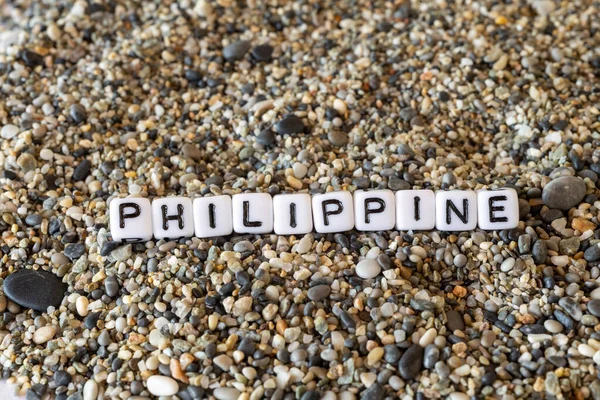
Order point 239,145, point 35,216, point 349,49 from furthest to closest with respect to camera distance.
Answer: point 349,49, point 239,145, point 35,216

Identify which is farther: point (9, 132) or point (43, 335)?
point (9, 132)

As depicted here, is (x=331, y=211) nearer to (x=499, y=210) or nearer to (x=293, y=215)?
(x=293, y=215)

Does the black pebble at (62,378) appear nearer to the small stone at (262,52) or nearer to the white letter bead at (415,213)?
the white letter bead at (415,213)

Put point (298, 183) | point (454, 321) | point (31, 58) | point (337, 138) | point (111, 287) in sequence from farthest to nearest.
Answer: point (31, 58) → point (337, 138) → point (298, 183) → point (111, 287) → point (454, 321)

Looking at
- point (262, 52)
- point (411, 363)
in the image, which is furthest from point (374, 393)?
point (262, 52)

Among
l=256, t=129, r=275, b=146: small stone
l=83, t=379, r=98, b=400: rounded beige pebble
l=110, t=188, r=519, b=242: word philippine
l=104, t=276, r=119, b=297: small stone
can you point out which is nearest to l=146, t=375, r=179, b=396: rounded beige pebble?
l=83, t=379, r=98, b=400: rounded beige pebble

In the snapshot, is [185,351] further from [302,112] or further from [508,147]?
[508,147]

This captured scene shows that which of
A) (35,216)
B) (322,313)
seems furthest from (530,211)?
(35,216)

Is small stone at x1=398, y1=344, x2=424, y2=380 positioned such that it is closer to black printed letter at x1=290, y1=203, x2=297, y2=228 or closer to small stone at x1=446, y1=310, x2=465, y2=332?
small stone at x1=446, y1=310, x2=465, y2=332
